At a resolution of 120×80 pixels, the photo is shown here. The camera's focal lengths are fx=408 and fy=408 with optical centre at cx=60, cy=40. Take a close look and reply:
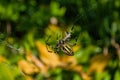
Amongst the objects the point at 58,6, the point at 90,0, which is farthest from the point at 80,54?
the point at 90,0

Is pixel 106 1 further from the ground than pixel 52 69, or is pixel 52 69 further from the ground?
pixel 106 1

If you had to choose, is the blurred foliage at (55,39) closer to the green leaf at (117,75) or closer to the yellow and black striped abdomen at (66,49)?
the green leaf at (117,75)

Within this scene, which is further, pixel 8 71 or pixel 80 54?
pixel 80 54

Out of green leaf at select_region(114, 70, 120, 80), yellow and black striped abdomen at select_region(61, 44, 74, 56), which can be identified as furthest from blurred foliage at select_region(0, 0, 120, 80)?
yellow and black striped abdomen at select_region(61, 44, 74, 56)

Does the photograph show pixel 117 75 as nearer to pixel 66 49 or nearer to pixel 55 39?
pixel 55 39

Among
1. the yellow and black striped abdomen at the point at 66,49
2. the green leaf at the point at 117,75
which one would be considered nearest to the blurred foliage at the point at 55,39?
the green leaf at the point at 117,75

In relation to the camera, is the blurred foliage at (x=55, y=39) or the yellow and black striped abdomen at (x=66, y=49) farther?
the blurred foliage at (x=55, y=39)

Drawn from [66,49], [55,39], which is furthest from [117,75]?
[66,49]

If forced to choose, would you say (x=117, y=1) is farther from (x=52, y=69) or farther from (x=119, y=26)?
(x=52, y=69)

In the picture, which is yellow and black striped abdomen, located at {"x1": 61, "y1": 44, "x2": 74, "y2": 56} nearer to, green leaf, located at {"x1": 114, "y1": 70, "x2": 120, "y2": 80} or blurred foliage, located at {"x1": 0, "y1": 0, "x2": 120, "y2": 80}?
blurred foliage, located at {"x1": 0, "y1": 0, "x2": 120, "y2": 80}
